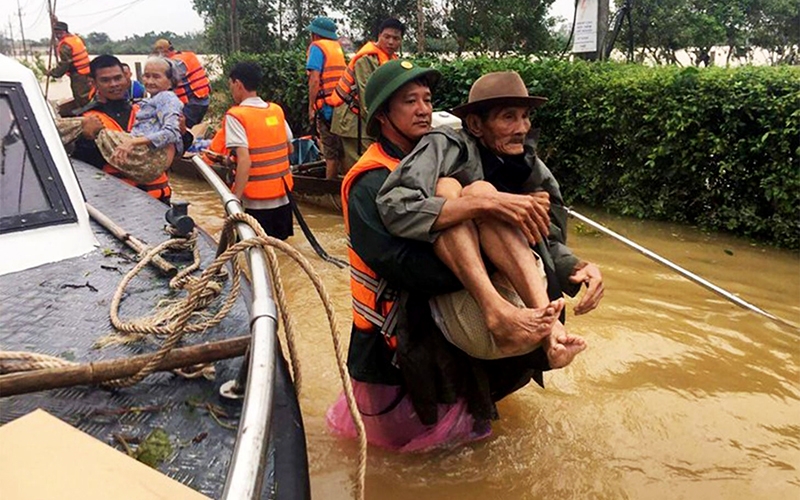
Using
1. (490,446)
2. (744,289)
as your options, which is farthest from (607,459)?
(744,289)

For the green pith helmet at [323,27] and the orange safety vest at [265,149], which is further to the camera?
the green pith helmet at [323,27]

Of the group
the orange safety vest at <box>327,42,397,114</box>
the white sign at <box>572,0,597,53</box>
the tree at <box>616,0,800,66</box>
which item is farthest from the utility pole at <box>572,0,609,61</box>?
the tree at <box>616,0,800,66</box>

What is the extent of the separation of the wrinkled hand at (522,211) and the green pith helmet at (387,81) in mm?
759

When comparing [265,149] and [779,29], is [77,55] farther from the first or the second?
[779,29]

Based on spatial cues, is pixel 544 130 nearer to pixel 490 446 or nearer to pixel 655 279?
pixel 655 279

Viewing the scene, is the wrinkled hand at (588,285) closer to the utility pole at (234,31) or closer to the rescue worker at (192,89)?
the rescue worker at (192,89)

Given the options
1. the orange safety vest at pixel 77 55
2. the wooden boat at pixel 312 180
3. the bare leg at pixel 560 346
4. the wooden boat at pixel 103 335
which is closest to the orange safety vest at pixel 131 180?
the wooden boat at pixel 103 335

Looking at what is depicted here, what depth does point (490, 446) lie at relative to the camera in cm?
339

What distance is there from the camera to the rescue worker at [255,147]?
516cm

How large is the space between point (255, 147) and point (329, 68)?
2.90m

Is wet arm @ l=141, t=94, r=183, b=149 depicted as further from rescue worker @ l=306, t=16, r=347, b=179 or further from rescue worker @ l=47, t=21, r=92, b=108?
rescue worker @ l=47, t=21, r=92, b=108

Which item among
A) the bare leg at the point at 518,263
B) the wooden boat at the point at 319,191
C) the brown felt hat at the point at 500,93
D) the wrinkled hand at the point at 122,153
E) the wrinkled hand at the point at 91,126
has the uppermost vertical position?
the brown felt hat at the point at 500,93

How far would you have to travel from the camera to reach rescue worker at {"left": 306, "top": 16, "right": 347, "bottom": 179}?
7.77 meters

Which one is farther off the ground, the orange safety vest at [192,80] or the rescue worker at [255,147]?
the orange safety vest at [192,80]
